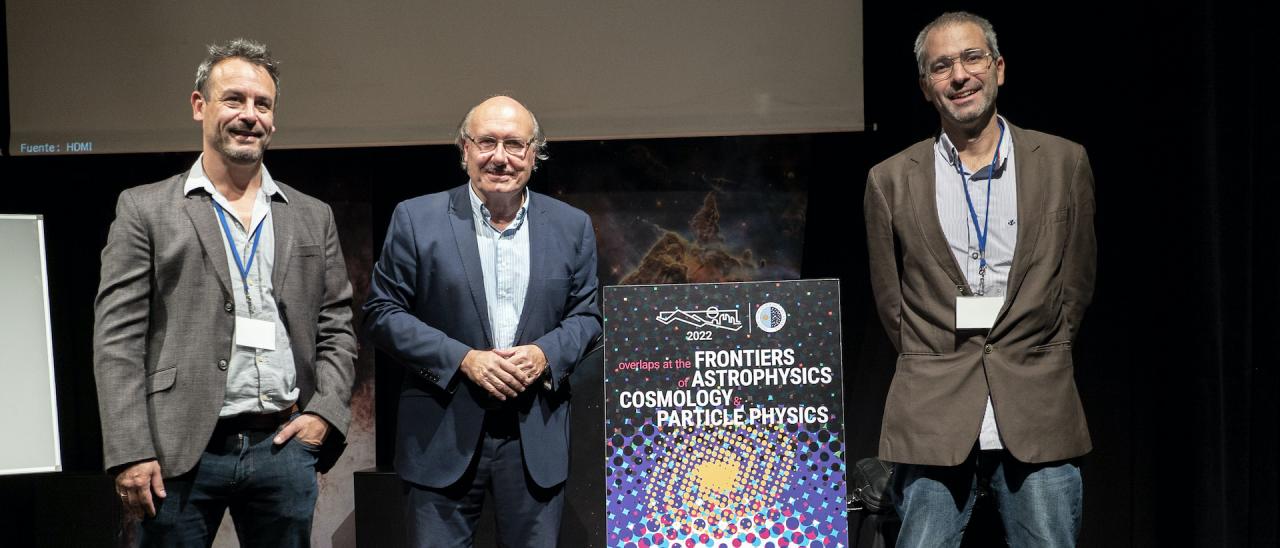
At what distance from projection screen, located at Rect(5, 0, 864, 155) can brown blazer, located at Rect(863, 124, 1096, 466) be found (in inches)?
57.6

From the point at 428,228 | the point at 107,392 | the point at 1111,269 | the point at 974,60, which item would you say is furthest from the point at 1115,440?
the point at 107,392

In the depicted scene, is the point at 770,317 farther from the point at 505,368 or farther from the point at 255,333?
the point at 255,333

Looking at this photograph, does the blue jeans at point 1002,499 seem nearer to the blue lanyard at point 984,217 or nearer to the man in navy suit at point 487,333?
the blue lanyard at point 984,217

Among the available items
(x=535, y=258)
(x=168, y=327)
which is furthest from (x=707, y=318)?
(x=168, y=327)

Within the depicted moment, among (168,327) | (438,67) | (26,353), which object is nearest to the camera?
(168,327)

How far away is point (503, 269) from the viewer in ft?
8.87

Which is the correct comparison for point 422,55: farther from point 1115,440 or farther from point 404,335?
point 1115,440

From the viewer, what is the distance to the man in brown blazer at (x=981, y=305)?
A: 238cm

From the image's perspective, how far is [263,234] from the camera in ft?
7.86

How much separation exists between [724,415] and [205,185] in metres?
1.52

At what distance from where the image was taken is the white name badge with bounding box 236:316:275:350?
7.50ft

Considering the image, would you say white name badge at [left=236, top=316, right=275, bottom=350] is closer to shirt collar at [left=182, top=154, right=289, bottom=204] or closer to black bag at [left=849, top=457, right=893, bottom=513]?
shirt collar at [left=182, top=154, right=289, bottom=204]

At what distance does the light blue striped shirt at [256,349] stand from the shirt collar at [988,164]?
5.47ft

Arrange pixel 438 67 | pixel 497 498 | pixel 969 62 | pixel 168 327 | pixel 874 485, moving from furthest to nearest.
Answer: pixel 438 67
pixel 874 485
pixel 497 498
pixel 969 62
pixel 168 327
